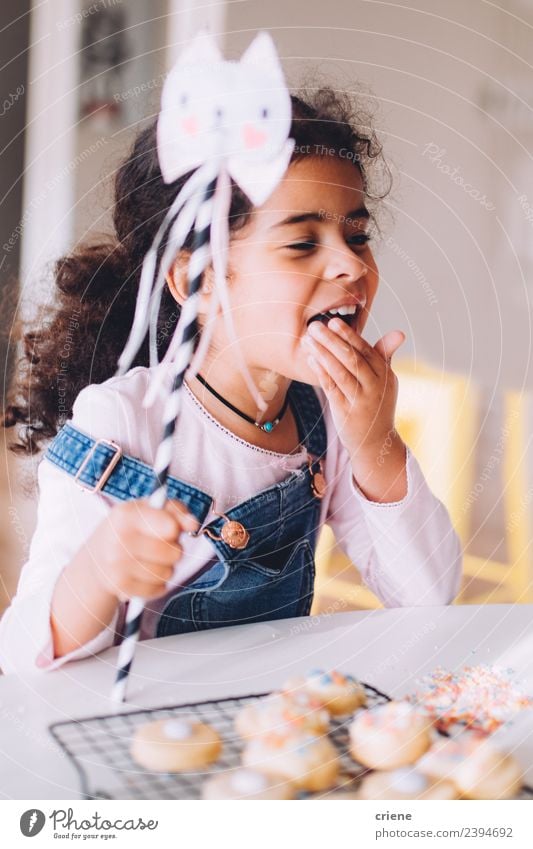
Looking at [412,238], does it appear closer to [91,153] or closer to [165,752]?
[91,153]

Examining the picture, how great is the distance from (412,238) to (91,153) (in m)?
0.19

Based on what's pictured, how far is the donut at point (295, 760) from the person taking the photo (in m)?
0.43

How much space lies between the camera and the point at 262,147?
1.61ft

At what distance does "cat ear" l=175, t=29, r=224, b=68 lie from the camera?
49cm

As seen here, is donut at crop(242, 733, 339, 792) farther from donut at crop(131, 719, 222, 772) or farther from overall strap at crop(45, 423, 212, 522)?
overall strap at crop(45, 423, 212, 522)

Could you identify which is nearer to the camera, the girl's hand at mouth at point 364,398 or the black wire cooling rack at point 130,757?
the black wire cooling rack at point 130,757

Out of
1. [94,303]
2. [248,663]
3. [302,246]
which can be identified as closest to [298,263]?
[302,246]

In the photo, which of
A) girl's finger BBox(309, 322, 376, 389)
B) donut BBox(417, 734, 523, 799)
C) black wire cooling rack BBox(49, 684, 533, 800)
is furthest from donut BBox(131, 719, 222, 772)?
girl's finger BBox(309, 322, 376, 389)

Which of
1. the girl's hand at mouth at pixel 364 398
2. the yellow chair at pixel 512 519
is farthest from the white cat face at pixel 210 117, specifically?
the yellow chair at pixel 512 519

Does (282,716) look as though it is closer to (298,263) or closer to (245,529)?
(245,529)

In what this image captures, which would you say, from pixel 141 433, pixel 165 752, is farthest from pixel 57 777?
pixel 141 433

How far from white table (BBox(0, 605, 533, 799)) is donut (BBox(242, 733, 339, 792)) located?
0.03 m

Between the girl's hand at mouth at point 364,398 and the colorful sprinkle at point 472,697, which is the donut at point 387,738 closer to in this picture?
the colorful sprinkle at point 472,697

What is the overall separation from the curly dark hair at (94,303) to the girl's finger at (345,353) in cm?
8
